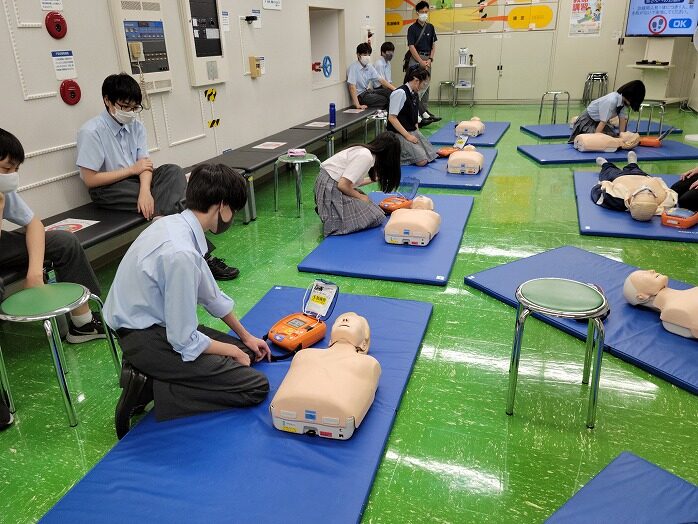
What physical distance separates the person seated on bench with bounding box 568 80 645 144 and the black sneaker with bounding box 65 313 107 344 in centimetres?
554

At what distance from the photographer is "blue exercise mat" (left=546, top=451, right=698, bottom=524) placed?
1.56 metres

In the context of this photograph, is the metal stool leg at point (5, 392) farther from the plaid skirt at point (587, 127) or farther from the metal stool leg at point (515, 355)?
the plaid skirt at point (587, 127)

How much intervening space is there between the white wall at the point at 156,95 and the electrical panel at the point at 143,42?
7 centimetres

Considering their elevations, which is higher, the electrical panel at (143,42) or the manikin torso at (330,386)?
the electrical panel at (143,42)

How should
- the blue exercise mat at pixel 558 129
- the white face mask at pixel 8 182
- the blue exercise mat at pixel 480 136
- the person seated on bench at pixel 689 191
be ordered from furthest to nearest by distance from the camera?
1. the blue exercise mat at pixel 558 129
2. the blue exercise mat at pixel 480 136
3. the person seated on bench at pixel 689 191
4. the white face mask at pixel 8 182

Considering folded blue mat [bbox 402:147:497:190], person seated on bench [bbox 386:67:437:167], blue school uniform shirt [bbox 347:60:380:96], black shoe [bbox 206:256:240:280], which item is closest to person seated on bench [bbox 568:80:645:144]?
folded blue mat [bbox 402:147:497:190]

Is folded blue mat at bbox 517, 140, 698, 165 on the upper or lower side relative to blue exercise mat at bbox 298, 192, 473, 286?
upper

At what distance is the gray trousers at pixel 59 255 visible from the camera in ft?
8.20

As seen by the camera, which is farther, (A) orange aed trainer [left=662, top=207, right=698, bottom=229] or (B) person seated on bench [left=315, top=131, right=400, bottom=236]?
(A) orange aed trainer [left=662, top=207, right=698, bottom=229]

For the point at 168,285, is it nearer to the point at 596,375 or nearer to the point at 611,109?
the point at 596,375

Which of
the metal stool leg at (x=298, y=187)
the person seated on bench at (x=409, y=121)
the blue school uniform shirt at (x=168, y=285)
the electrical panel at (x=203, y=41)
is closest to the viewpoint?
the blue school uniform shirt at (x=168, y=285)

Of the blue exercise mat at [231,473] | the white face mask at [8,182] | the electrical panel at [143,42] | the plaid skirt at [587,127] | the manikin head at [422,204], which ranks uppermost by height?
the electrical panel at [143,42]

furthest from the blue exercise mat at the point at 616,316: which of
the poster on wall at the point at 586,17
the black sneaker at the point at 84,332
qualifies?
the poster on wall at the point at 586,17

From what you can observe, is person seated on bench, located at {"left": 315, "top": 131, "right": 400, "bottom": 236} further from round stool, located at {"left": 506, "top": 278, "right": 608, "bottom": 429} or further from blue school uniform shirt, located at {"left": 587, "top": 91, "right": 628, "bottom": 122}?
blue school uniform shirt, located at {"left": 587, "top": 91, "right": 628, "bottom": 122}
